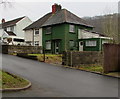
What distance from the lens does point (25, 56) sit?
22766 mm

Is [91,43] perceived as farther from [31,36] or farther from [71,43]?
[31,36]

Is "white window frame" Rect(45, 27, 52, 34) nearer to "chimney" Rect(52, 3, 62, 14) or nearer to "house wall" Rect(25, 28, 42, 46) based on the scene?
"house wall" Rect(25, 28, 42, 46)

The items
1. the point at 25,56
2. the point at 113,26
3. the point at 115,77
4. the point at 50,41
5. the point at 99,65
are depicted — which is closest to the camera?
the point at 115,77

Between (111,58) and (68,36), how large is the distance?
16446 mm

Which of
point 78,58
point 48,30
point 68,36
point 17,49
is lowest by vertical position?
point 78,58

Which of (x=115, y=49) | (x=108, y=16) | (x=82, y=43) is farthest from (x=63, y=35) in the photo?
(x=115, y=49)

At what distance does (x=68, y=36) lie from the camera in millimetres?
29969

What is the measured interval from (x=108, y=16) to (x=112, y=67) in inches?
609

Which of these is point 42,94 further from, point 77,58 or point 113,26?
point 113,26

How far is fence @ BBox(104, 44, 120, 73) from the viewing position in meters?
13.7

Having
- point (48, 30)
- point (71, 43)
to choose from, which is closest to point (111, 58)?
point (71, 43)

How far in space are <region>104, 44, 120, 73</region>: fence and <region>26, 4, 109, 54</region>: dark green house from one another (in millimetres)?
13232

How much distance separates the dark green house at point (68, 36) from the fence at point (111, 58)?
1323cm

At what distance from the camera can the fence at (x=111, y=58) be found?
44.9ft
